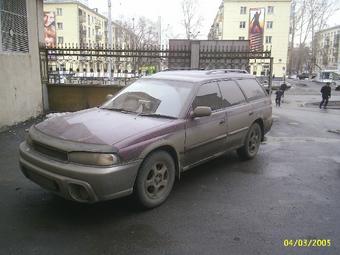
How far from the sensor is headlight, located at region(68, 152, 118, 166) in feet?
11.9

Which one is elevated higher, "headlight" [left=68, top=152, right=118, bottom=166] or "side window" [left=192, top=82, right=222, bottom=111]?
"side window" [left=192, top=82, right=222, bottom=111]

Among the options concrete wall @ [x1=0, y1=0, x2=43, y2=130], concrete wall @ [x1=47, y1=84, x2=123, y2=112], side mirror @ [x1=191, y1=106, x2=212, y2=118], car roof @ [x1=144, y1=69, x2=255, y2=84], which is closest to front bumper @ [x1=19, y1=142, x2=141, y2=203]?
side mirror @ [x1=191, y1=106, x2=212, y2=118]

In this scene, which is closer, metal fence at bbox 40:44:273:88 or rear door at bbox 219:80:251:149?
rear door at bbox 219:80:251:149

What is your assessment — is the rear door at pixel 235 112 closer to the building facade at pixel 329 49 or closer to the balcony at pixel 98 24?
the balcony at pixel 98 24

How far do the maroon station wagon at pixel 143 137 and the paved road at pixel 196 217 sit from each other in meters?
0.35

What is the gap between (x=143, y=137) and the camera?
3.99 metres

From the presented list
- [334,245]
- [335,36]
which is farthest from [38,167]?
[335,36]

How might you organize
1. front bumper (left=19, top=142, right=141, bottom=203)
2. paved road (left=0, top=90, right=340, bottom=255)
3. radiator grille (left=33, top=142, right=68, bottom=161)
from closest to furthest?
paved road (left=0, top=90, right=340, bottom=255) < front bumper (left=19, top=142, right=141, bottom=203) < radiator grille (left=33, top=142, right=68, bottom=161)

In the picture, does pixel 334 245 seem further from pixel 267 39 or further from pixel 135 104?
pixel 267 39

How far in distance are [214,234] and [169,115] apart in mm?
1731

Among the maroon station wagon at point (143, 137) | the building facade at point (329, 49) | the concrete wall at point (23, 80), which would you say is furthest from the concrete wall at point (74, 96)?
the building facade at point (329, 49)

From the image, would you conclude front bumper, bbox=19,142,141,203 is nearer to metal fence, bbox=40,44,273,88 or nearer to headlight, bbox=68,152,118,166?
headlight, bbox=68,152,118,166

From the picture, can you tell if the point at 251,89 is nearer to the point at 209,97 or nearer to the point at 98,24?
the point at 209,97

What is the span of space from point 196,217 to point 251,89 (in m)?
3.29
